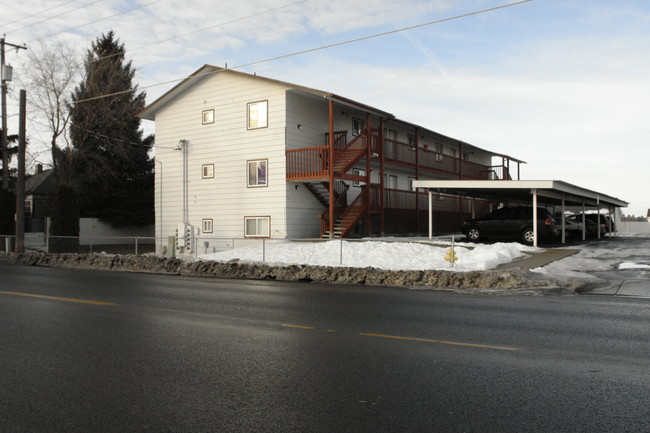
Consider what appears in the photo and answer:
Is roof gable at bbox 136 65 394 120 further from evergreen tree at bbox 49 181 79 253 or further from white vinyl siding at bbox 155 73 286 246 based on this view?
evergreen tree at bbox 49 181 79 253

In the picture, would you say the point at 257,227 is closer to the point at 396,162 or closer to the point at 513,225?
the point at 396,162

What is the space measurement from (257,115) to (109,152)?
62.4 ft

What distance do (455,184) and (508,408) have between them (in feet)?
71.2

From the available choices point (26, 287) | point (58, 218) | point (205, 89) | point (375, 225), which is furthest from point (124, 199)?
point (26, 287)

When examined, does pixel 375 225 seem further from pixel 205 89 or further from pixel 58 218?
pixel 58 218

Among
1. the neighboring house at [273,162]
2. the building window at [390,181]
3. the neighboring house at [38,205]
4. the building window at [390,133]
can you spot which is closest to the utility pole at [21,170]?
the neighboring house at [273,162]

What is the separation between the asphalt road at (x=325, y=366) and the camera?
14.8 feet

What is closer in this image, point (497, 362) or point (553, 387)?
point (553, 387)

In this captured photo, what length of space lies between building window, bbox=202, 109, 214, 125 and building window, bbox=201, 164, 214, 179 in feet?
7.53

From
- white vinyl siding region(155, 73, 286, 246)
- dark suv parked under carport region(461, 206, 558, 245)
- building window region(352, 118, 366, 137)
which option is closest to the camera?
dark suv parked under carport region(461, 206, 558, 245)

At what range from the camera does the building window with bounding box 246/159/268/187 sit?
1083 inches

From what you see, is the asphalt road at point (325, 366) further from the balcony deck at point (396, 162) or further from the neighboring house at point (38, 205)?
the neighboring house at point (38, 205)

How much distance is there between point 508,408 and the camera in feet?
15.3

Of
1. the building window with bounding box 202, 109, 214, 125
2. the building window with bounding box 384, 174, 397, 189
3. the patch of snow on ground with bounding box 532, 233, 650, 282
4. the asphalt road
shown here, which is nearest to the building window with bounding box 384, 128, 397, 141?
the building window with bounding box 384, 174, 397, 189
